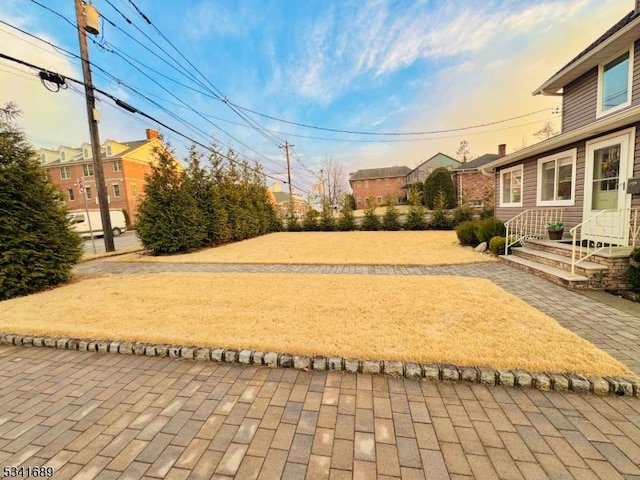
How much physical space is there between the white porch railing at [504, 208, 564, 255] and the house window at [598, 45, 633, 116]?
2753 mm

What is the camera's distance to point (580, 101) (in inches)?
312

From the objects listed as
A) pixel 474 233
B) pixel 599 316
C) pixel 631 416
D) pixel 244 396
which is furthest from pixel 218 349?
pixel 474 233

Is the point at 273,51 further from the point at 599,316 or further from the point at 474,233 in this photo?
the point at 599,316

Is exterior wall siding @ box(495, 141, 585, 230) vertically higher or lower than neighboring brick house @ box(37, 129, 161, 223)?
lower

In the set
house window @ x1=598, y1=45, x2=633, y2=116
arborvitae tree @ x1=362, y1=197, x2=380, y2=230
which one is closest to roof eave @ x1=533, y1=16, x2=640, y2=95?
house window @ x1=598, y1=45, x2=633, y2=116

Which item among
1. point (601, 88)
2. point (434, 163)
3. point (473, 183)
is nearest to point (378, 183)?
point (434, 163)

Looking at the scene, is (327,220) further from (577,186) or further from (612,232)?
(612,232)

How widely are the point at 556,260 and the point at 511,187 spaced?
18.5 ft

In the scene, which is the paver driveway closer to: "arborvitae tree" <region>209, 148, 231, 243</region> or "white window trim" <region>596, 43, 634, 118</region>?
"white window trim" <region>596, 43, 634, 118</region>

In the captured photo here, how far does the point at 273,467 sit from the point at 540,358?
8.33ft

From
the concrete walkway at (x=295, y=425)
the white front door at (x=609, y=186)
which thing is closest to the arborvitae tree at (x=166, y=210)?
the concrete walkway at (x=295, y=425)

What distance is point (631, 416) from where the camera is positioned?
77.0 inches

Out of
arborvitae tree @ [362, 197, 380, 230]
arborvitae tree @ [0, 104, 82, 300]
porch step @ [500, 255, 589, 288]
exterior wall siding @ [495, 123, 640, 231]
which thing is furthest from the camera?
arborvitae tree @ [362, 197, 380, 230]

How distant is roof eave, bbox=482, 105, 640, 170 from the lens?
5.22m
